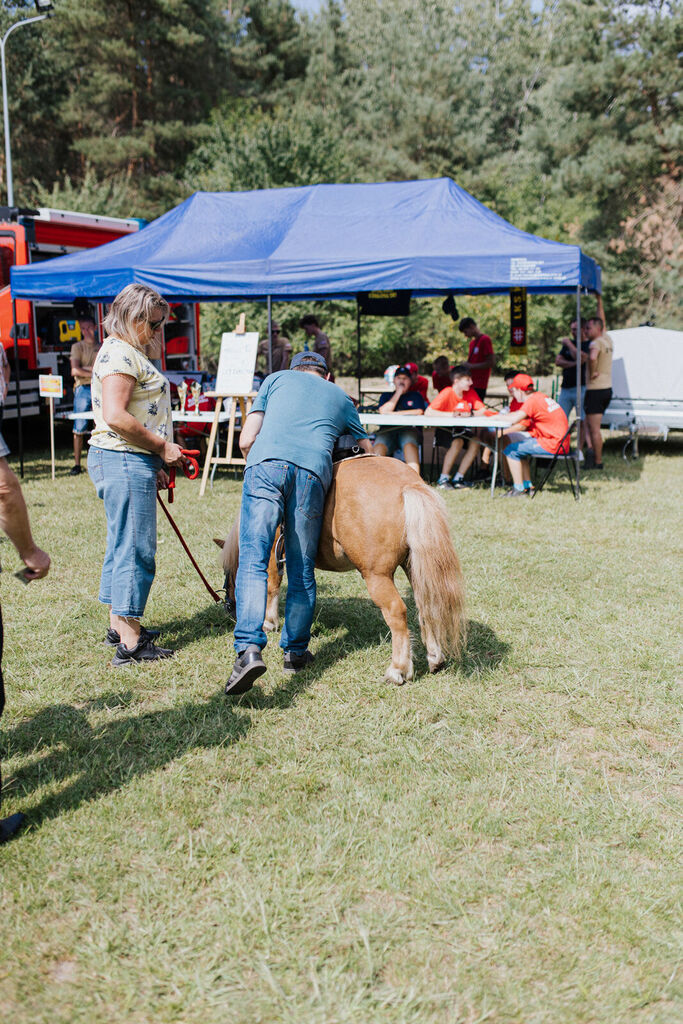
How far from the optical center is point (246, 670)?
12.4 feet

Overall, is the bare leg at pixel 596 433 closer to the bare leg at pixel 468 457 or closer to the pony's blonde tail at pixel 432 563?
the bare leg at pixel 468 457

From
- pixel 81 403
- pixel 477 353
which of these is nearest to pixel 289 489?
pixel 81 403

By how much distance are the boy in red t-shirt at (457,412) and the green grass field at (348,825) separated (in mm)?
4567

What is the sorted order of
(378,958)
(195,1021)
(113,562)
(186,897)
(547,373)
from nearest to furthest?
(195,1021) → (378,958) → (186,897) → (113,562) → (547,373)

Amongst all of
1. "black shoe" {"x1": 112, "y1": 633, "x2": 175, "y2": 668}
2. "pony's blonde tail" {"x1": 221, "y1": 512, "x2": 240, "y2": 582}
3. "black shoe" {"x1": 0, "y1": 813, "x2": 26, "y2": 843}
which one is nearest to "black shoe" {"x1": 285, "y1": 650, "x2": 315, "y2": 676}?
"pony's blonde tail" {"x1": 221, "y1": 512, "x2": 240, "y2": 582}

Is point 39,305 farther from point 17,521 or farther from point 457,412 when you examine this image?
point 17,521

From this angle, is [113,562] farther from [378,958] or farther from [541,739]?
[378,958]

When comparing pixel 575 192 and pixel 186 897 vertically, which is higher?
pixel 575 192

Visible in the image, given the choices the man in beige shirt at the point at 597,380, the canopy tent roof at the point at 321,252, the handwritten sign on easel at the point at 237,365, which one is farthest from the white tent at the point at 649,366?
the handwritten sign on easel at the point at 237,365

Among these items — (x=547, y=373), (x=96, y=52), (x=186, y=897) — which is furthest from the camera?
(x=547, y=373)

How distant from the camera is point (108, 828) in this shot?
304 centimetres

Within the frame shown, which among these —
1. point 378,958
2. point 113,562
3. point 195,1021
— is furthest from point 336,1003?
point 113,562

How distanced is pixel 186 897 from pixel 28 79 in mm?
32123

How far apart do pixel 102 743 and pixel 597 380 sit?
9300 mm
